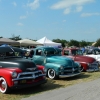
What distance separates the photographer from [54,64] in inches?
441

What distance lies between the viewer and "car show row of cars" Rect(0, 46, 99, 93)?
25.5ft

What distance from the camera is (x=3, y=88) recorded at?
797cm

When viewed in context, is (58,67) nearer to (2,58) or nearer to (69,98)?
(2,58)

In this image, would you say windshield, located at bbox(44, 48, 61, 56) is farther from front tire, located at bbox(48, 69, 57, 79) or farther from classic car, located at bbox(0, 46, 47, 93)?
classic car, located at bbox(0, 46, 47, 93)

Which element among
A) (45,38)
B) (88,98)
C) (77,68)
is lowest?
(88,98)

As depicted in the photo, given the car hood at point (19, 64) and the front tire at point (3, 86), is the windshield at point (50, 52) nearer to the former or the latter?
the car hood at point (19, 64)

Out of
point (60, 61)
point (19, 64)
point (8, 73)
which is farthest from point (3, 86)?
point (60, 61)

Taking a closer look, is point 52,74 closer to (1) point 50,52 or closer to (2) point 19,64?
(1) point 50,52

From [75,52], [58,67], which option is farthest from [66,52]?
[58,67]

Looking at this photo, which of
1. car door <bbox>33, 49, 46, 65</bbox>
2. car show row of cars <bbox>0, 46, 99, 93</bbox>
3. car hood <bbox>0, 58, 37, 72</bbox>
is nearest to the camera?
car show row of cars <bbox>0, 46, 99, 93</bbox>

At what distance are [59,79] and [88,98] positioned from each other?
461 centimetres

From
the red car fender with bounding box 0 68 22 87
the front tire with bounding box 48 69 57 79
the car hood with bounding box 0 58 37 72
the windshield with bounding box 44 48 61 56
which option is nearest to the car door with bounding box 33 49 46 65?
the windshield with bounding box 44 48 61 56

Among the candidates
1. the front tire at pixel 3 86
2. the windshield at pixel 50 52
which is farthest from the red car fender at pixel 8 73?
the windshield at pixel 50 52

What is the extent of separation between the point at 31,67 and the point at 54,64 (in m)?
3.05
